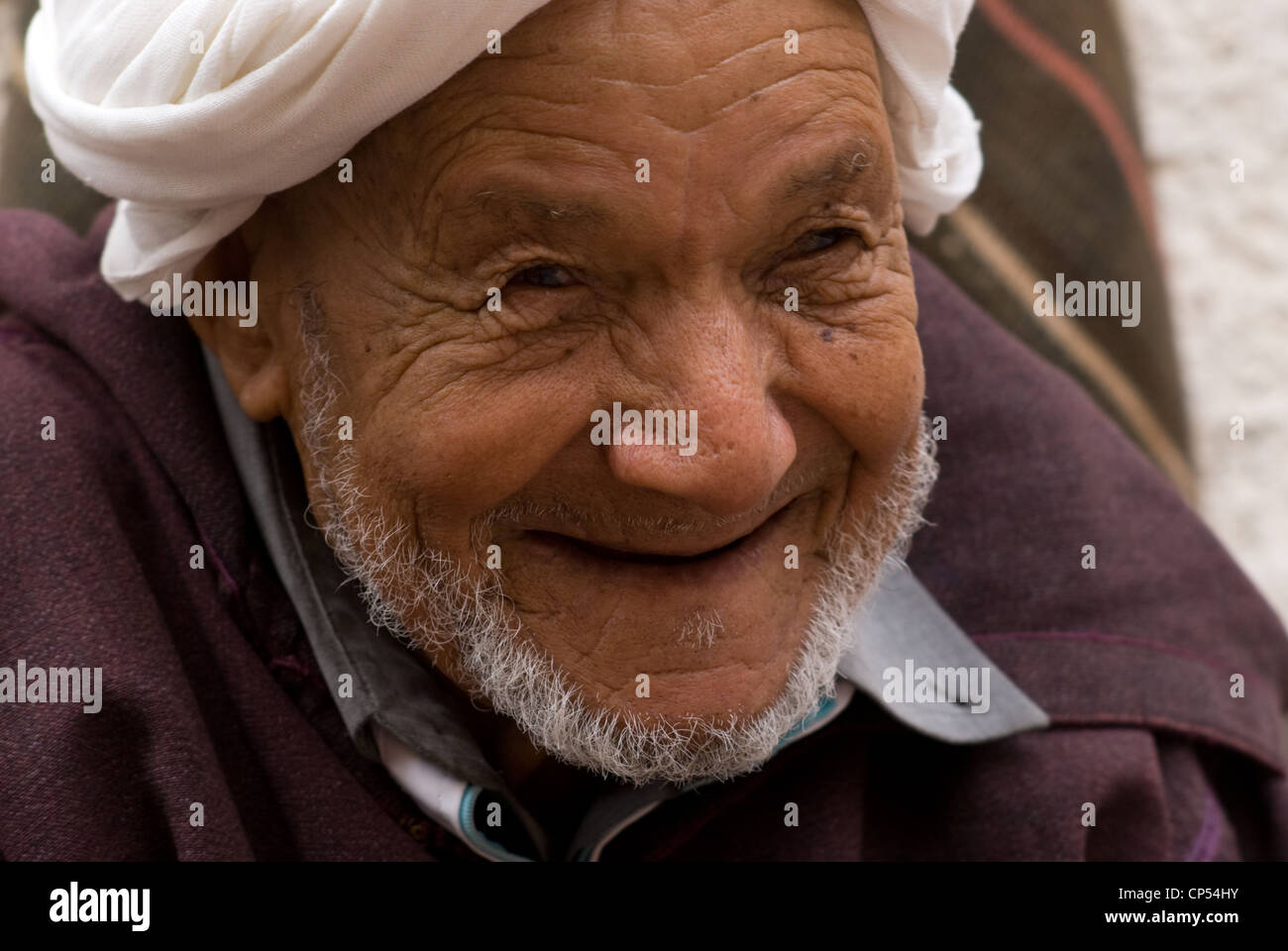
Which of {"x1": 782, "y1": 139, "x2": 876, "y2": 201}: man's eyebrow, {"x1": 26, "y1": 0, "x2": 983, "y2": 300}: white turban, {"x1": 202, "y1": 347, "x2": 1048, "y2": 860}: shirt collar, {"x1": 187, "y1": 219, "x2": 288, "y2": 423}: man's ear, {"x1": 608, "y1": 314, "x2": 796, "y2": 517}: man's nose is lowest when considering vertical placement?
{"x1": 202, "y1": 347, "x2": 1048, "y2": 860}: shirt collar

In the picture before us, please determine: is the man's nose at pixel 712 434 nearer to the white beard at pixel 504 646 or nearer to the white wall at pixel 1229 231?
the white beard at pixel 504 646

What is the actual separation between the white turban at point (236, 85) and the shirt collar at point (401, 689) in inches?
11.7

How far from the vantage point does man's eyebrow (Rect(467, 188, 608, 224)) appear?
5.15 feet

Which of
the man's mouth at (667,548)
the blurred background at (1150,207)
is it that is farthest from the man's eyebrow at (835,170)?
the blurred background at (1150,207)

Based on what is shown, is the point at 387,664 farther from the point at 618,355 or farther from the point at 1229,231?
the point at 1229,231

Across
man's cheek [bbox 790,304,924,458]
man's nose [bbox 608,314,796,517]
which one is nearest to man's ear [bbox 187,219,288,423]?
man's nose [bbox 608,314,796,517]

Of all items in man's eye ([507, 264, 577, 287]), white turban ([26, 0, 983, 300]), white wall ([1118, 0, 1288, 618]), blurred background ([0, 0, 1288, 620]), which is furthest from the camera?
white wall ([1118, 0, 1288, 618])

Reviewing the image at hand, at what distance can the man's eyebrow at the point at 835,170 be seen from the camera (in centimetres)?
162

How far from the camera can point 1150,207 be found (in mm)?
3477

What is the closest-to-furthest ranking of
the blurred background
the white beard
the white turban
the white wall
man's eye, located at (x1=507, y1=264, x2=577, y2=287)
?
the white turban
man's eye, located at (x1=507, y1=264, x2=577, y2=287)
the white beard
the blurred background
the white wall

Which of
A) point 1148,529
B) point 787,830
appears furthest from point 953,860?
point 1148,529

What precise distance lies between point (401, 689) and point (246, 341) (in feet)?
1.66

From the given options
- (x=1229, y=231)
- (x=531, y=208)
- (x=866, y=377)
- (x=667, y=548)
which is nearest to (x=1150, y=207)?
(x=1229, y=231)

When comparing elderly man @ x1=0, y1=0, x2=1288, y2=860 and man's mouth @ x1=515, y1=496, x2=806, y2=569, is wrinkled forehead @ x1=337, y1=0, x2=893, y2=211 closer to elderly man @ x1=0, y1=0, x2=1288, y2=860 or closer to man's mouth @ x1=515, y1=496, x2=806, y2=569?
elderly man @ x1=0, y1=0, x2=1288, y2=860
